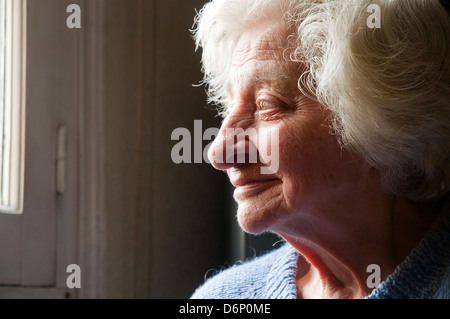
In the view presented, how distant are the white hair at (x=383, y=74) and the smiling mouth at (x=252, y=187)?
150 millimetres

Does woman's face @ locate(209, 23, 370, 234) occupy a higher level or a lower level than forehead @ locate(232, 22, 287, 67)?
lower

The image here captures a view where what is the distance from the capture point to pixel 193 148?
178cm

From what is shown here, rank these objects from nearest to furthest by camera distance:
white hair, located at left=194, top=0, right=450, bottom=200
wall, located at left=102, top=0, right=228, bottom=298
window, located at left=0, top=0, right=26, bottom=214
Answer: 1. white hair, located at left=194, top=0, right=450, bottom=200
2. window, located at left=0, top=0, right=26, bottom=214
3. wall, located at left=102, top=0, right=228, bottom=298

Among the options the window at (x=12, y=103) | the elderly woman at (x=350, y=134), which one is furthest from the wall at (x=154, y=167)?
the elderly woman at (x=350, y=134)

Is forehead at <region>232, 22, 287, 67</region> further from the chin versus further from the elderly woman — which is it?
the chin

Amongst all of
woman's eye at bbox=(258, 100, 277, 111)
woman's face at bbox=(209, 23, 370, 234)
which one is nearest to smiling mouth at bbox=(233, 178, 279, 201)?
woman's face at bbox=(209, 23, 370, 234)

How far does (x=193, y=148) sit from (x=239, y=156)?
67cm

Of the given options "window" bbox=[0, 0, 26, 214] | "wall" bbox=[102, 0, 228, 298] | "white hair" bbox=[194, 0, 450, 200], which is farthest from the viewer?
"wall" bbox=[102, 0, 228, 298]

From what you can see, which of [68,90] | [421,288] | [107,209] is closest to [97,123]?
[68,90]

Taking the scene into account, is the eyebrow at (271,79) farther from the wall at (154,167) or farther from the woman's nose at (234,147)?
the wall at (154,167)

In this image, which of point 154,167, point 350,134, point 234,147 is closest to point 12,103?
point 154,167

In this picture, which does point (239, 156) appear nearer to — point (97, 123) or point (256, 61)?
point (256, 61)

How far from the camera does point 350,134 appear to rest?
1052 mm

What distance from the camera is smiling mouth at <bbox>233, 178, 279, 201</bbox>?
110 cm
